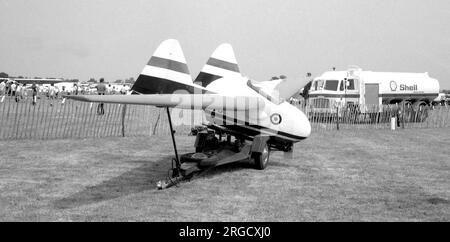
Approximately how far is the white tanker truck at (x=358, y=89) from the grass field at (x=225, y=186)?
9390mm

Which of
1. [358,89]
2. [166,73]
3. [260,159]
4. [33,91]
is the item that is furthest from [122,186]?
[33,91]

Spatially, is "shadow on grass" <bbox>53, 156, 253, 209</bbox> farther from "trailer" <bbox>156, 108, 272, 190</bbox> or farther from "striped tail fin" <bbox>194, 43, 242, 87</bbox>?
"striped tail fin" <bbox>194, 43, 242, 87</bbox>

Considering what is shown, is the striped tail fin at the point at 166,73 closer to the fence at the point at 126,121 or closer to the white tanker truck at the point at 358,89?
the fence at the point at 126,121

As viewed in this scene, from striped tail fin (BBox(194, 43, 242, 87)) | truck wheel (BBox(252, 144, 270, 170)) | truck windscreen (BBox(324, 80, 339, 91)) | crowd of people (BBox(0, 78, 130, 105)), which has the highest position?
striped tail fin (BBox(194, 43, 242, 87))

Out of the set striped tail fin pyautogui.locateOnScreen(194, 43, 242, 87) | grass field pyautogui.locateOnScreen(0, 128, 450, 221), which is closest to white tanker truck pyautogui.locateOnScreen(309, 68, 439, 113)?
grass field pyautogui.locateOnScreen(0, 128, 450, 221)

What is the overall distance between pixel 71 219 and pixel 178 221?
142cm

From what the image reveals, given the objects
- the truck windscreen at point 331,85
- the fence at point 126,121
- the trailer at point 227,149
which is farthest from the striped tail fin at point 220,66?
the truck windscreen at point 331,85

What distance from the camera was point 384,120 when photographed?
2150 cm

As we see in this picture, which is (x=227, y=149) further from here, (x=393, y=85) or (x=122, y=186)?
(x=393, y=85)

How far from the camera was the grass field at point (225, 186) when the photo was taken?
20.6 feet

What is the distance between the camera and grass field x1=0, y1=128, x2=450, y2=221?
6.29 metres

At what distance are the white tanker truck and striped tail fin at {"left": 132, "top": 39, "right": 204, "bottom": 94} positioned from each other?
46.6 feet
